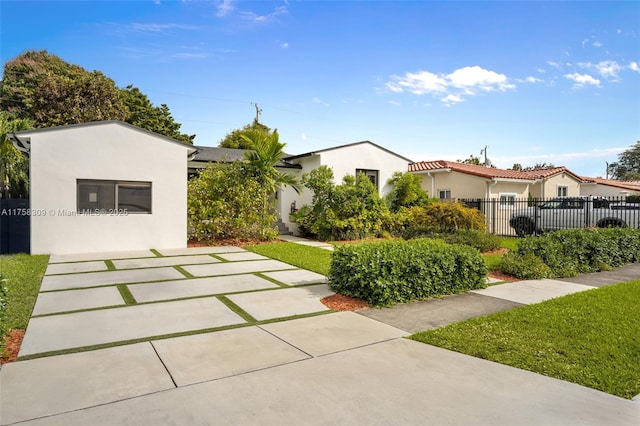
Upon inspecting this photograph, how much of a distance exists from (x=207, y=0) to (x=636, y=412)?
39.2 ft

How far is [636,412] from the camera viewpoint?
270 centimetres

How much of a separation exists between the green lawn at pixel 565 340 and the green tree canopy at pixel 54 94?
22.3 m

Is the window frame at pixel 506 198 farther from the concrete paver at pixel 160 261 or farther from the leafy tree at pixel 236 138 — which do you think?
the leafy tree at pixel 236 138

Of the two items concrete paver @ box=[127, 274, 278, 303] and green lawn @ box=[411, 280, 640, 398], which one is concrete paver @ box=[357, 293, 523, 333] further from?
concrete paver @ box=[127, 274, 278, 303]

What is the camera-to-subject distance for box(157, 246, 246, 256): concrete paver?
11.1 m

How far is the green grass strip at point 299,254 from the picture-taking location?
8.90 meters

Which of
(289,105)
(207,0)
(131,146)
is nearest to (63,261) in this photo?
(131,146)

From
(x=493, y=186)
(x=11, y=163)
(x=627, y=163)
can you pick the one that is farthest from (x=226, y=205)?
(x=627, y=163)

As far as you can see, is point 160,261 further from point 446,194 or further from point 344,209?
point 446,194

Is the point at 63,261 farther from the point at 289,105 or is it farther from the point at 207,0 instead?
the point at 289,105

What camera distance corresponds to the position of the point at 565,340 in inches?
161

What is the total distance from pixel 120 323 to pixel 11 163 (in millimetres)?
12780

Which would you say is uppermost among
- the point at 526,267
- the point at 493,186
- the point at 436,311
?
the point at 493,186

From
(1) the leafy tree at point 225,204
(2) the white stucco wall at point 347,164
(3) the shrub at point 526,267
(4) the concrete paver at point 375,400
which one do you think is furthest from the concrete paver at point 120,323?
(2) the white stucco wall at point 347,164
